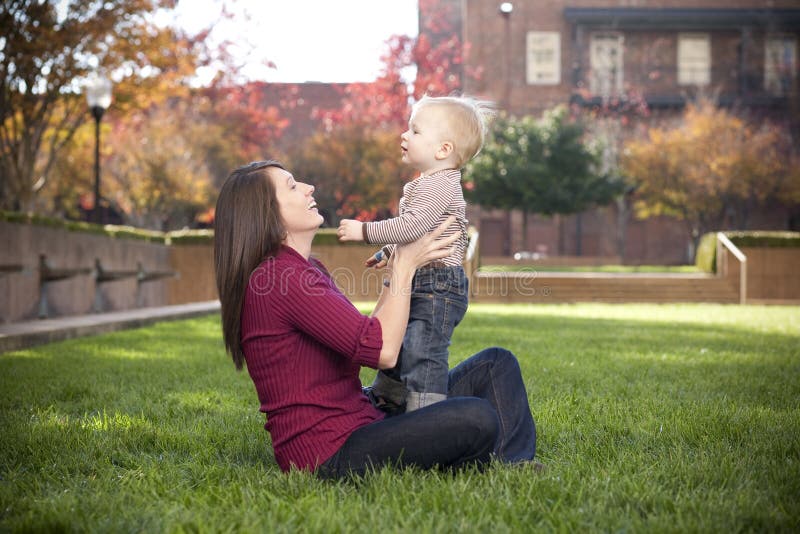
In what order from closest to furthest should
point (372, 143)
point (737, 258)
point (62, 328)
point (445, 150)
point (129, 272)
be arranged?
point (445, 150)
point (62, 328)
point (129, 272)
point (737, 258)
point (372, 143)

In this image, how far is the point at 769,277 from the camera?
68.7ft

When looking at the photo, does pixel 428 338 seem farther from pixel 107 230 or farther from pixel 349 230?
pixel 107 230

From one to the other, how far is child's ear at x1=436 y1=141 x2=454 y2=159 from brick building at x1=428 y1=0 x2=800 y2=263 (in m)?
33.9

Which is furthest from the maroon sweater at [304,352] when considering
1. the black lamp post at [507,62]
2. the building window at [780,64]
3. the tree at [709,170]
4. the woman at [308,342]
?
the building window at [780,64]

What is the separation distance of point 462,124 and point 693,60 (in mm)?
37727

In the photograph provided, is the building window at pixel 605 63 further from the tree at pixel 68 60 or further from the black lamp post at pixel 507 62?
the tree at pixel 68 60

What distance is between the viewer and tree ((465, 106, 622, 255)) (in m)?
30.8

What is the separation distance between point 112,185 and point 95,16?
531 inches

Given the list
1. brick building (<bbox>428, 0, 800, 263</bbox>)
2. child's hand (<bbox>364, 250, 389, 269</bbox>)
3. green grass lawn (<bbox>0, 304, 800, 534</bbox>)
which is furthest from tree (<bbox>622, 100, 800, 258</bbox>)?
child's hand (<bbox>364, 250, 389, 269</bbox>)

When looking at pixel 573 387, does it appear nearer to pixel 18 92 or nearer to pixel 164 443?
pixel 164 443

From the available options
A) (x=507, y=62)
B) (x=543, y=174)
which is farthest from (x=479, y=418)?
(x=507, y=62)

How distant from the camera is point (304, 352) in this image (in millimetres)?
3070

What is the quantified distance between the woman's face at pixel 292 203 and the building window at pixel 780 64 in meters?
38.4

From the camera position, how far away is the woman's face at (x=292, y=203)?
3088 millimetres
